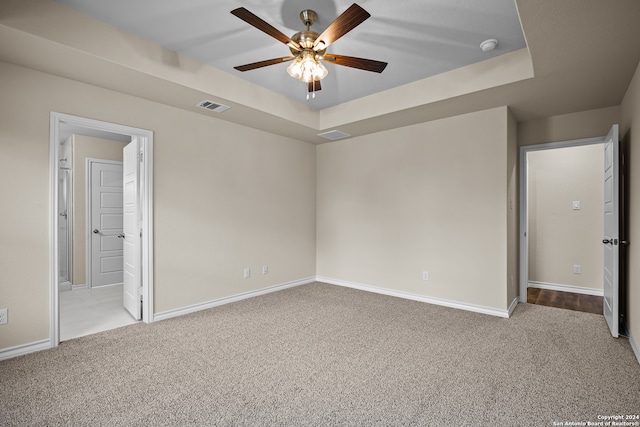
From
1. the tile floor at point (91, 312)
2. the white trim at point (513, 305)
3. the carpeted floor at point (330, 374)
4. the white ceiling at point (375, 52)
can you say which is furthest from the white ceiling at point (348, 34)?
the tile floor at point (91, 312)

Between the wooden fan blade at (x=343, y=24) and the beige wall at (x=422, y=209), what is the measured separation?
246 cm

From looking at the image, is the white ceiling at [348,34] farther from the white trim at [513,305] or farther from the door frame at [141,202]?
the white trim at [513,305]

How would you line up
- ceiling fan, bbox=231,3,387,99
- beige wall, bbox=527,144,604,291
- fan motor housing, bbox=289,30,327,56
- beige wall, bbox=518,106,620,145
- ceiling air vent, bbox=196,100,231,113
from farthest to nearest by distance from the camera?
beige wall, bbox=527,144,604,291
beige wall, bbox=518,106,620,145
ceiling air vent, bbox=196,100,231,113
fan motor housing, bbox=289,30,327,56
ceiling fan, bbox=231,3,387,99

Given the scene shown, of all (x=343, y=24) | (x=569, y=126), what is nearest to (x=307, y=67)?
(x=343, y=24)

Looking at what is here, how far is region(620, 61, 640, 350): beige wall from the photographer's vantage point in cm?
265

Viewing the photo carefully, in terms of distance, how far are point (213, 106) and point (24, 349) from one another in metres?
2.85

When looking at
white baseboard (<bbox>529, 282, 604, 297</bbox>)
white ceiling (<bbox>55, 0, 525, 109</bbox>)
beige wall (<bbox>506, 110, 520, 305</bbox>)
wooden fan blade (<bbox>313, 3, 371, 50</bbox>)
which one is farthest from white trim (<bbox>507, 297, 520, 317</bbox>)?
wooden fan blade (<bbox>313, 3, 371, 50</bbox>)

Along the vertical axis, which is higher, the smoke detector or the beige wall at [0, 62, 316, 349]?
the smoke detector

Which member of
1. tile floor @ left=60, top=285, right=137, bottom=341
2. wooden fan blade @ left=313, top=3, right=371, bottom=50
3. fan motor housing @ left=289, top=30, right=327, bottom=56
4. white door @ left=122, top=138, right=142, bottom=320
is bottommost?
tile floor @ left=60, top=285, right=137, bottom=341

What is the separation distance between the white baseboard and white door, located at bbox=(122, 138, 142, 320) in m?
5.77

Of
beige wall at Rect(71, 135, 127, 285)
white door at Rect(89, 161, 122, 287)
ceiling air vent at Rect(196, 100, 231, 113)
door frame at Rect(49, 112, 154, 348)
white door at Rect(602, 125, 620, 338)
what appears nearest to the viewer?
door frame at Rect(49, 112, 154, 348)

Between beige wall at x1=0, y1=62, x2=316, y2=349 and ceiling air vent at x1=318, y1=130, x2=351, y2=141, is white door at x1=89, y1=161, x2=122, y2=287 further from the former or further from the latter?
ceiling air vent at x1=318, y1=130, x2=351, y2=141

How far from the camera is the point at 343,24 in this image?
78.3 inches

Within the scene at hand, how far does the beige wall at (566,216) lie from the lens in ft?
15.5
